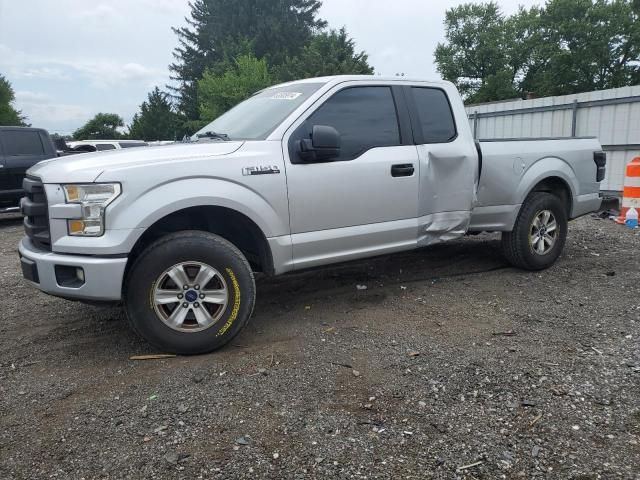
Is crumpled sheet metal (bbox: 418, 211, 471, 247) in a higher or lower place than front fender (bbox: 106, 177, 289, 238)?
lower

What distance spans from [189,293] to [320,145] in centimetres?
140

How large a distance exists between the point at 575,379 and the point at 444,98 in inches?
113

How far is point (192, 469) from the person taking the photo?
2.48 metres

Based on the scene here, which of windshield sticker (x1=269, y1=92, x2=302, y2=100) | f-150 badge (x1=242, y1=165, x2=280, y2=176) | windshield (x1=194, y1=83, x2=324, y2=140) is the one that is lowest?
f-150 badge (x1=242, y1=165, x2=280, y2=176)

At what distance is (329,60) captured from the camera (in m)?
38.5

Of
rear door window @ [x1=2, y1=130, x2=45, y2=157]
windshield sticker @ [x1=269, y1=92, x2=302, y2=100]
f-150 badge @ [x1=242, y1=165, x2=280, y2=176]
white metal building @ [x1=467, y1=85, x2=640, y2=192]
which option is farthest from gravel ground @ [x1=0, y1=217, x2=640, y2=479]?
rear door window @ [x1=2, y1=130, x2=45, y2=157]

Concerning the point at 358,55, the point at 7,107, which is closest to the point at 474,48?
the point at 358,55

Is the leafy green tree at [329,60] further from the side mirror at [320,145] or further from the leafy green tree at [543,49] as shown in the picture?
the side mirror at [320,145]

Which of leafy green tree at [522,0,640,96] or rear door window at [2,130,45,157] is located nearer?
rear door window at [2,130,45,157]

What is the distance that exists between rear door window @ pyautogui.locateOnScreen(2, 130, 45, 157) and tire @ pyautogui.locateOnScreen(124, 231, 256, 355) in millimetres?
8865

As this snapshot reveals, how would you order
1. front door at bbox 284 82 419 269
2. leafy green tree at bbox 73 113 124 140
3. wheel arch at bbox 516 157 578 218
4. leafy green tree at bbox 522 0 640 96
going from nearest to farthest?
front door at bbox 284 82 419 269 < wheel arch at bbox 516 157 578 218 < leafy green tree at bbox 522 0 640 96 < leafy green tree at bbox 73 113 124 140

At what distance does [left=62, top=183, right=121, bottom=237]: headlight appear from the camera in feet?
11.0

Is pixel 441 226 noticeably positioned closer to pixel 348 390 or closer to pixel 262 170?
pixel 262 170

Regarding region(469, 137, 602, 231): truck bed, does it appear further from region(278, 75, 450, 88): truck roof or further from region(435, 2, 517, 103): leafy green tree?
region(435, 2, 517, 103): leafy green tree
